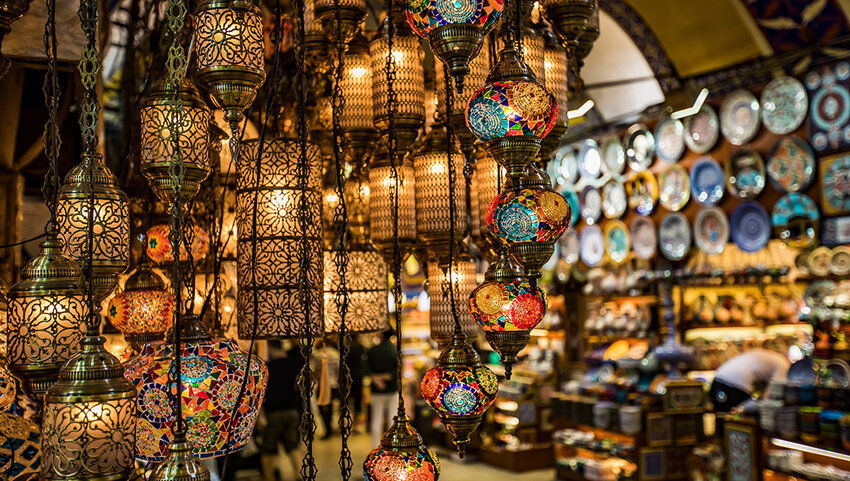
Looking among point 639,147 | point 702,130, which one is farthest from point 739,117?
point 639,147

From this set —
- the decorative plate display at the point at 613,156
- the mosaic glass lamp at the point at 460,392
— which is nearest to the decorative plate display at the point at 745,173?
the decorative plate display at the point at 613,156

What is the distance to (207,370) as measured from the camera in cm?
117

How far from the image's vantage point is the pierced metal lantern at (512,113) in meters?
1.28

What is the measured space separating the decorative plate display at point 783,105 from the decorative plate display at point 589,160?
6.26 feet

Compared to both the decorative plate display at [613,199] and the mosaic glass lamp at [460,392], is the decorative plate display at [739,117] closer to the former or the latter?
the decorative plate display at [613,199]

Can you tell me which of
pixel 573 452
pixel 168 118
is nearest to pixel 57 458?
pixel 168 118

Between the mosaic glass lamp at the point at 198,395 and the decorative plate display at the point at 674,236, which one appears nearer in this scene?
the mosaic glass lamp at the point at 198,395

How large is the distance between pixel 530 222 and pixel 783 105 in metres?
4.25

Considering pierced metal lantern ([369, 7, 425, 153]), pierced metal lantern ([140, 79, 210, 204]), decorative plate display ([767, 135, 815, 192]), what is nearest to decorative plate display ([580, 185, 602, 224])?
decorative plate display ([767, 135, 815, 192])

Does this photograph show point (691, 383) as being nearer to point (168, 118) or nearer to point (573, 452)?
point (573, 452)

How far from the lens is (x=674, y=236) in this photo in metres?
5.90

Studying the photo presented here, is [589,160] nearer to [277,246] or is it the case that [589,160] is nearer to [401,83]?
[401,83]

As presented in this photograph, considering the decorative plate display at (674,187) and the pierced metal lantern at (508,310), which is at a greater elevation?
the decorative plate display at (674,187)

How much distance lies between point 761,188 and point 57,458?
504 cm
